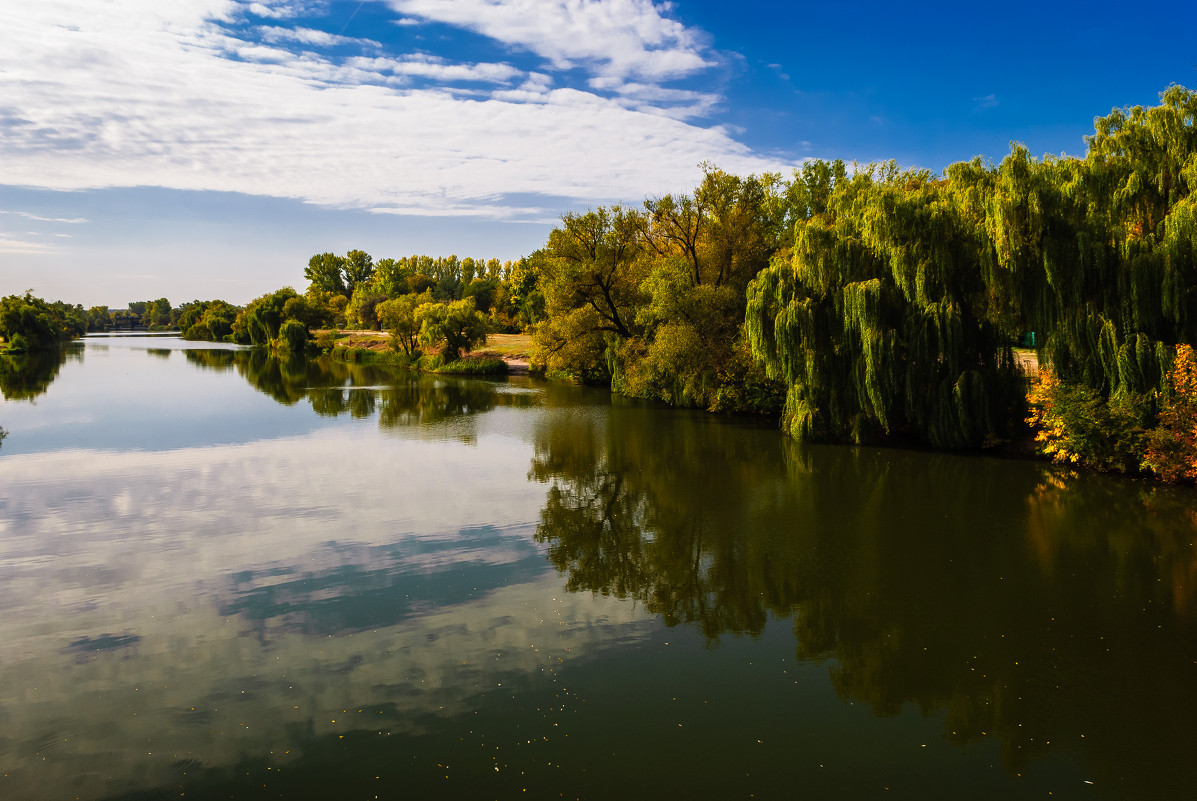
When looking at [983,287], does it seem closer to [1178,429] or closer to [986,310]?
[986,310]

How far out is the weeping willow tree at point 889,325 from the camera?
22031 mm

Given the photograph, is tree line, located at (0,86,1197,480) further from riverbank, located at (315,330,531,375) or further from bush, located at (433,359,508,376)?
riverbank, located at (315,330,531,375)

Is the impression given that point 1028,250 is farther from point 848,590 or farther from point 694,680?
point 694,680

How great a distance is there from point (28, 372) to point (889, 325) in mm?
65487

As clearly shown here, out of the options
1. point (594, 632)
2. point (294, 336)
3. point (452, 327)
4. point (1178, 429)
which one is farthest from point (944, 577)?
point (294, 336)

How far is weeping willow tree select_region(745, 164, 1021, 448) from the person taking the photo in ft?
72.3

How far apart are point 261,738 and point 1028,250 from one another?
22.0 m

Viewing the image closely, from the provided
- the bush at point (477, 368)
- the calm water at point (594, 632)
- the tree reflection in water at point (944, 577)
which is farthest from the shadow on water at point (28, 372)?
the tree reflection in water at point (944, 577)

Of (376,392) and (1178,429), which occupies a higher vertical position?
(1178,429)

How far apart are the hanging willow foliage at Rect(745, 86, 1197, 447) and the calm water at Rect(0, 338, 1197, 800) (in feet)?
10.6

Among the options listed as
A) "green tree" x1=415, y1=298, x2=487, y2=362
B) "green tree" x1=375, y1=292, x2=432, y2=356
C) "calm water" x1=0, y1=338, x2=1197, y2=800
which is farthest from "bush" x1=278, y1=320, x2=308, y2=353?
"calm water" x1=0, y1=338, x2=1197, y2=800

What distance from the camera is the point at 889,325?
2325 centimetres

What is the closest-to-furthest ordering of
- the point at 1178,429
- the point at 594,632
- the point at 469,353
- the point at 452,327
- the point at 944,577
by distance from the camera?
the point at 594,632 → the point at 944,577 → the point at 1178,429 → the point at 452,327 → the point at 469,353

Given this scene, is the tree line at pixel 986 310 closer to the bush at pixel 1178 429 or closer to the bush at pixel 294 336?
the bush at pixel 1178 429
